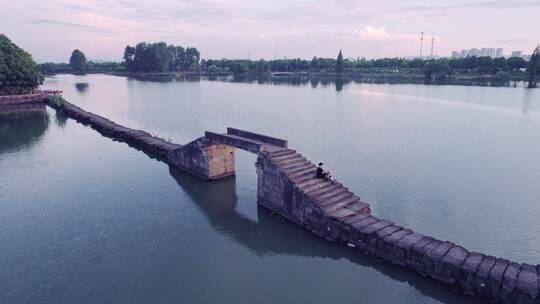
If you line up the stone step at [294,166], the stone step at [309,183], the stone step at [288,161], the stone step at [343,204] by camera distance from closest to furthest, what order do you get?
the stone step at [343,204] < the stone step at [309,183] < the stone step at [294,166] < the stone step at [288,161]

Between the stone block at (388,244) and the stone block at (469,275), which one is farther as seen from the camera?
the stone block at (388,244)

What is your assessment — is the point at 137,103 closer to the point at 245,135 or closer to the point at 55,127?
the point at 55,127

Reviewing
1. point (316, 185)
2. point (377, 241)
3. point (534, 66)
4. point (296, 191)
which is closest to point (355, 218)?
point (377, 241)

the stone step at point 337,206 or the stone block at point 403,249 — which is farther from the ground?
the stone step at point 337,206

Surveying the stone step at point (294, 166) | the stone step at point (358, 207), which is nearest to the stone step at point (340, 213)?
the stone step at point (358, 207)

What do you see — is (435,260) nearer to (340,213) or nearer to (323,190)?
(340,213)

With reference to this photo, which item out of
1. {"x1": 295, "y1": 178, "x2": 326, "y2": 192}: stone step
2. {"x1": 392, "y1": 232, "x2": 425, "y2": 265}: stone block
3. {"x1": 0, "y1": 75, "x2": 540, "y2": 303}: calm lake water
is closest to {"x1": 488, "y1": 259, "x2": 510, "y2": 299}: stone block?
{"x1": 0, "y1": 75, "x2": 540, "y2": 303}: calm lake water

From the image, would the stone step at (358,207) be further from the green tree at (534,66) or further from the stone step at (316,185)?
the green tree at (534,66)
